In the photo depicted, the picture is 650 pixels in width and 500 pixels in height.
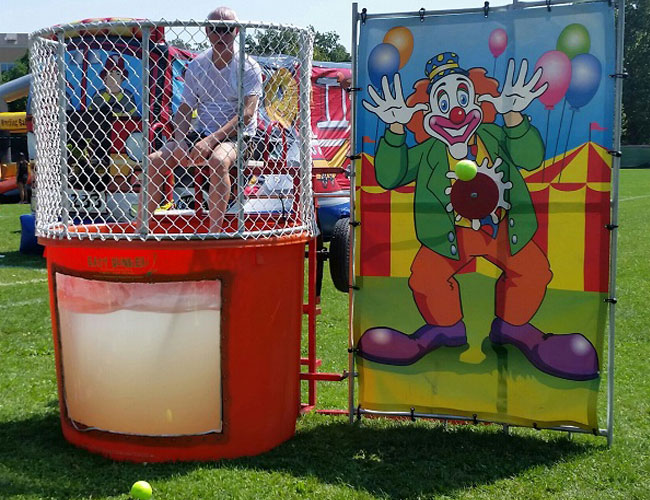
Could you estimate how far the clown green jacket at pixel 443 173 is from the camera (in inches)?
197

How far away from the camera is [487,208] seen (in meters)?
5.06

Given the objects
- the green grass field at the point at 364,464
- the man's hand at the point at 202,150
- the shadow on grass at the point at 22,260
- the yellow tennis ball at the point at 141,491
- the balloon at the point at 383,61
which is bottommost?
the green grass field at the point at 364,464

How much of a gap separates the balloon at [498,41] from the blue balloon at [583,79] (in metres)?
0.42

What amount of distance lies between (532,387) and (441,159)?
153cm

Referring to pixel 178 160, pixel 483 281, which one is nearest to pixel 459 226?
pixel 483 281

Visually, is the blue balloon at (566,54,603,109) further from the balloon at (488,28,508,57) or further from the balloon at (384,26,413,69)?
the balloon at (384,26,413,69)

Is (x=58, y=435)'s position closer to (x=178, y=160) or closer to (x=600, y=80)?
(x=178, y=160)

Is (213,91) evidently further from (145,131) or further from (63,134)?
(63,134)

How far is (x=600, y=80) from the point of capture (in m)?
4.82

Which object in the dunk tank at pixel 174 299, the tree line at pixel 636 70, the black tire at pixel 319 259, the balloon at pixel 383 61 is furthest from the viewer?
the tree line at pixel 636 70

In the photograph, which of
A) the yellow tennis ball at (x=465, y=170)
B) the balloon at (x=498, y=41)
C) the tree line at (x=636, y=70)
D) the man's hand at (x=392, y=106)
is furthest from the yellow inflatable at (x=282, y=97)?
the tree line at (x=636, y=70)

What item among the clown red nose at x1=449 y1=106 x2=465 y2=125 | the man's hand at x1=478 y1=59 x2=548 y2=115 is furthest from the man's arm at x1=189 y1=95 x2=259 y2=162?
the man's hand at x1=478 y1=59 x2=548 y2=115

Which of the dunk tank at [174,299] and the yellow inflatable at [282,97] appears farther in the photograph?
the yellow inflatable at [282,97]

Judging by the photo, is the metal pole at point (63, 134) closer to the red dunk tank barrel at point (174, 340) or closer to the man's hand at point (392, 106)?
the red dunk tank barrel at point (174, 340)
